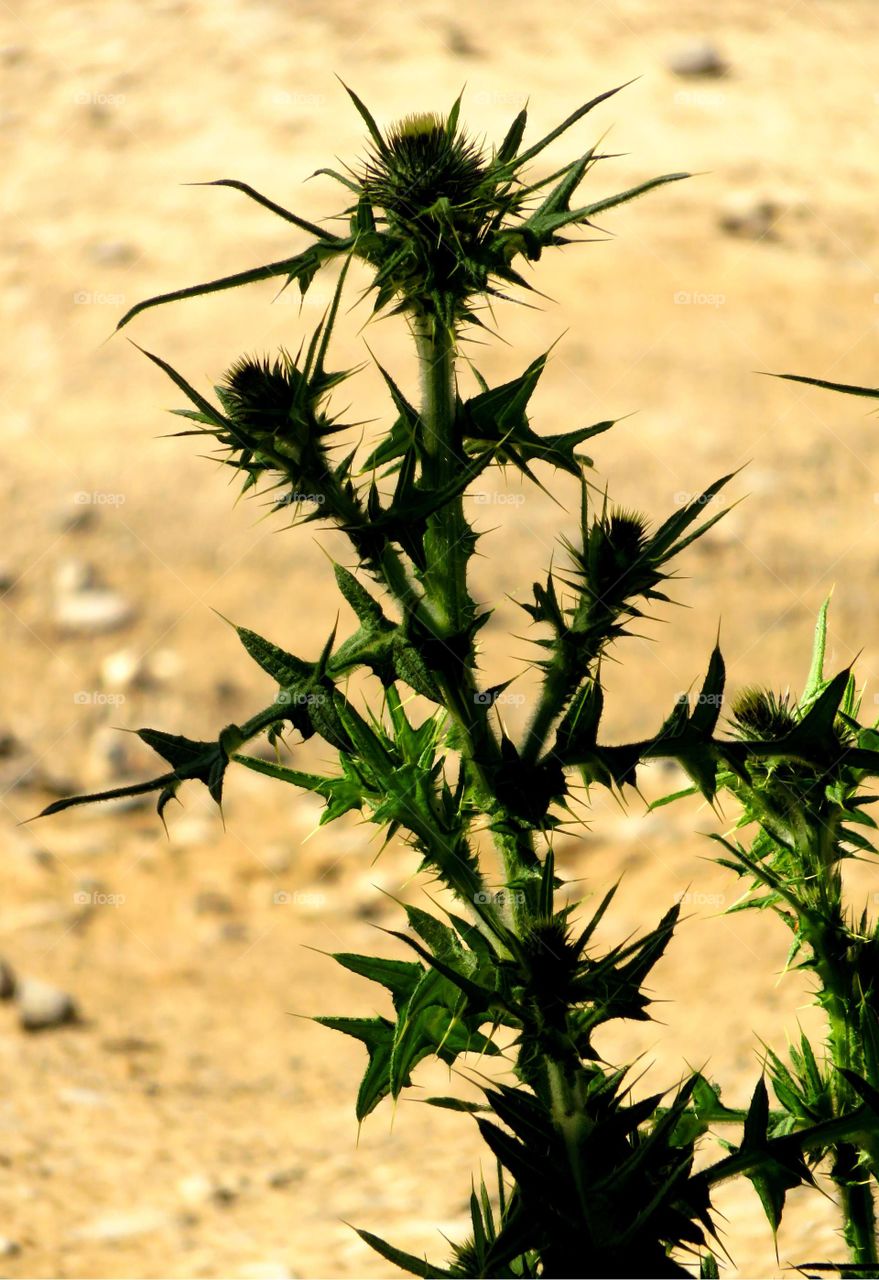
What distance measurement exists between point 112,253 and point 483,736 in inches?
274

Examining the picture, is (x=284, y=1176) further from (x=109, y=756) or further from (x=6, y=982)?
(x=109, y=756)

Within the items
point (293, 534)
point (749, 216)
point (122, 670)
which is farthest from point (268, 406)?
point (749, 216)

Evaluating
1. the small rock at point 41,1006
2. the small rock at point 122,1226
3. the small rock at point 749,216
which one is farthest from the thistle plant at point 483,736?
the small rock at point 749,216

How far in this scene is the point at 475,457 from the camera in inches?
53.5

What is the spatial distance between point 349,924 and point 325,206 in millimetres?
4729

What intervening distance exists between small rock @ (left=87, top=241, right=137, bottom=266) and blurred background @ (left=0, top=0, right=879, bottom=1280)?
19 millimetres

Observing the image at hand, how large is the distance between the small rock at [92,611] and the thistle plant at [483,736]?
14.8 feet

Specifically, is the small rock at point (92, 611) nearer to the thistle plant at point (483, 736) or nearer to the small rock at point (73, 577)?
the small rock at point (73, 577)

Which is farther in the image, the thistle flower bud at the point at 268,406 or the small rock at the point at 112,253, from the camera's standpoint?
the small rock at the point at 112,253

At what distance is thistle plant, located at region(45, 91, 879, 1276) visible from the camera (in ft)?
4.26

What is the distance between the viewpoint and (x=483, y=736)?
1.38 meters

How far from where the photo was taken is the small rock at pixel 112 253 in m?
7.72

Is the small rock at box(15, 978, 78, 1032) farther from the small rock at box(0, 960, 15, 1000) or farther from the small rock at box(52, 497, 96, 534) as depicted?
the small rock at box(52, 497, 96, 534)

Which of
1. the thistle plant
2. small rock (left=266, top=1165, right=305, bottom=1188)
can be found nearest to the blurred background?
small rock (left=266, top=1165, right=305, bottom=1188)
